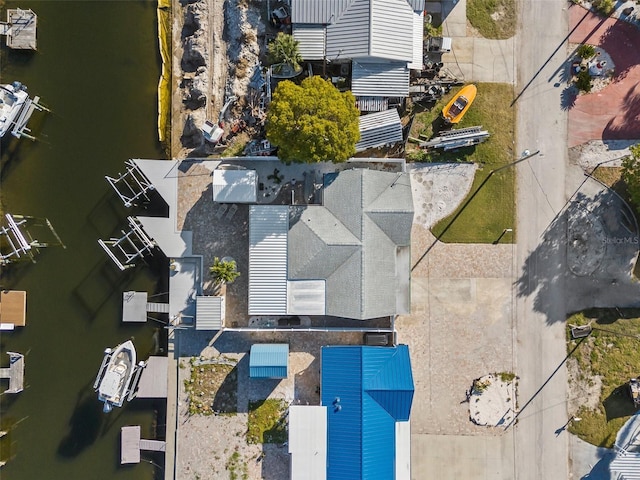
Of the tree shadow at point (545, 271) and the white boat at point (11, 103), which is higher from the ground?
the white boat at point (11, 103)

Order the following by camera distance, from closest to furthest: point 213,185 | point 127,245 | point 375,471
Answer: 1. point 375,471
2. point 213,185
3. point 127,245

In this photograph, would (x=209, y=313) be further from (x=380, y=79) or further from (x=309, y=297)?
(x=380, y=79)

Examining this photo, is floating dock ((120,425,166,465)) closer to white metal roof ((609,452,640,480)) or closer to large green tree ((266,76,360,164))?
large green tree ((266,76,360,164))

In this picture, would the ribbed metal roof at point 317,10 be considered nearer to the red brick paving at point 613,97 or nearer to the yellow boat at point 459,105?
the yellow boat at point 459,105

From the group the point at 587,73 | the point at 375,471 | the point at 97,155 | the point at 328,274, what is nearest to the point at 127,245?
the point at 97,155

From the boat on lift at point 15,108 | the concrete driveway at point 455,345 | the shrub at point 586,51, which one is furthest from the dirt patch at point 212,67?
the shrub at point 586,51

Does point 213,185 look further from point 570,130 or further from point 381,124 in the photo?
point 570,130

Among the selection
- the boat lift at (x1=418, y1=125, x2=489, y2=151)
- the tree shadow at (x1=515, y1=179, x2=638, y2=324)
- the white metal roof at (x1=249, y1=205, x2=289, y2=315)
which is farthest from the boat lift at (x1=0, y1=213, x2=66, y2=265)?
the tree shadow at (x1=515, y1=179, x2=638, y2=324)
